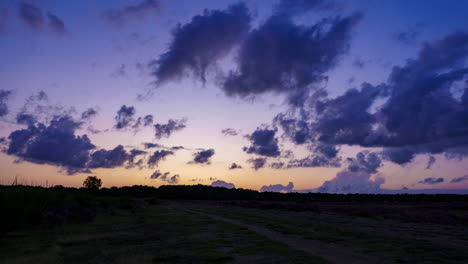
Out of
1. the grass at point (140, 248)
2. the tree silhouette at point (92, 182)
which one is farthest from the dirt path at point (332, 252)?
the tree silhouette at point (92, 182)

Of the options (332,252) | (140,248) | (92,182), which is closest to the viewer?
(332,252)

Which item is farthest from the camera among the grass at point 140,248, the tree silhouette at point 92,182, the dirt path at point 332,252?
the tree silhouette at point 92,182

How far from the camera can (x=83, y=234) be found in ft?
52.7

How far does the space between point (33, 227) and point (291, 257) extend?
47.2 feet

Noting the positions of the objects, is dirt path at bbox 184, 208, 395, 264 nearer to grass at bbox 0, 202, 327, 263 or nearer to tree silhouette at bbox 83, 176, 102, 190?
grass at bbox 0, 202, 327, 263

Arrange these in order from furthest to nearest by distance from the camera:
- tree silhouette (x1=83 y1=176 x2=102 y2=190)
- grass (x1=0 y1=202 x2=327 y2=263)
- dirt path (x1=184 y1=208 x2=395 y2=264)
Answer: tree silhouette (x1=83 y1=176 x2=102 y2=190) → grass (x1=0 y1=202 x2=327 y2=263) → dirt path (x1=184 y1=208 x2=395 y2=264)

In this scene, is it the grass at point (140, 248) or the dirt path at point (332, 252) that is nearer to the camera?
the dirt path at point (332, 252)

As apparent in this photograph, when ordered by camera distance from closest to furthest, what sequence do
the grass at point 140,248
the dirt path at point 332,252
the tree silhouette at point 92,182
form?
1. the dirt path at point 332,252
2. the grass at point 140,248
3. the tree silhouette at point 92,182

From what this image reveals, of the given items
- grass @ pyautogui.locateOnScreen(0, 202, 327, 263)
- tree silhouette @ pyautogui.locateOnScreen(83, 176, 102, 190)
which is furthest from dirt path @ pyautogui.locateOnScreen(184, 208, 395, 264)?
tree silhouette @ pyautogui.locateOnScreen(83, 176, 102, 190)

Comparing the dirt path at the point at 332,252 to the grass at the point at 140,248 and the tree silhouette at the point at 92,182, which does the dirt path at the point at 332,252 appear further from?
the tree silhouette at the point at 92,182

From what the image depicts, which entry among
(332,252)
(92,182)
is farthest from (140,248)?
(92,182)

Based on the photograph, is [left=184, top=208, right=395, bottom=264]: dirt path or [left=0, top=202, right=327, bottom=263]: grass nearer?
[left=184, top=208, right=395, bottom=264]: dirt path

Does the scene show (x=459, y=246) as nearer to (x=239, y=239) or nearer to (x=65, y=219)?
(x=239, y=239)

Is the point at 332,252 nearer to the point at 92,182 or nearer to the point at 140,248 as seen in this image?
the point at 140,248
